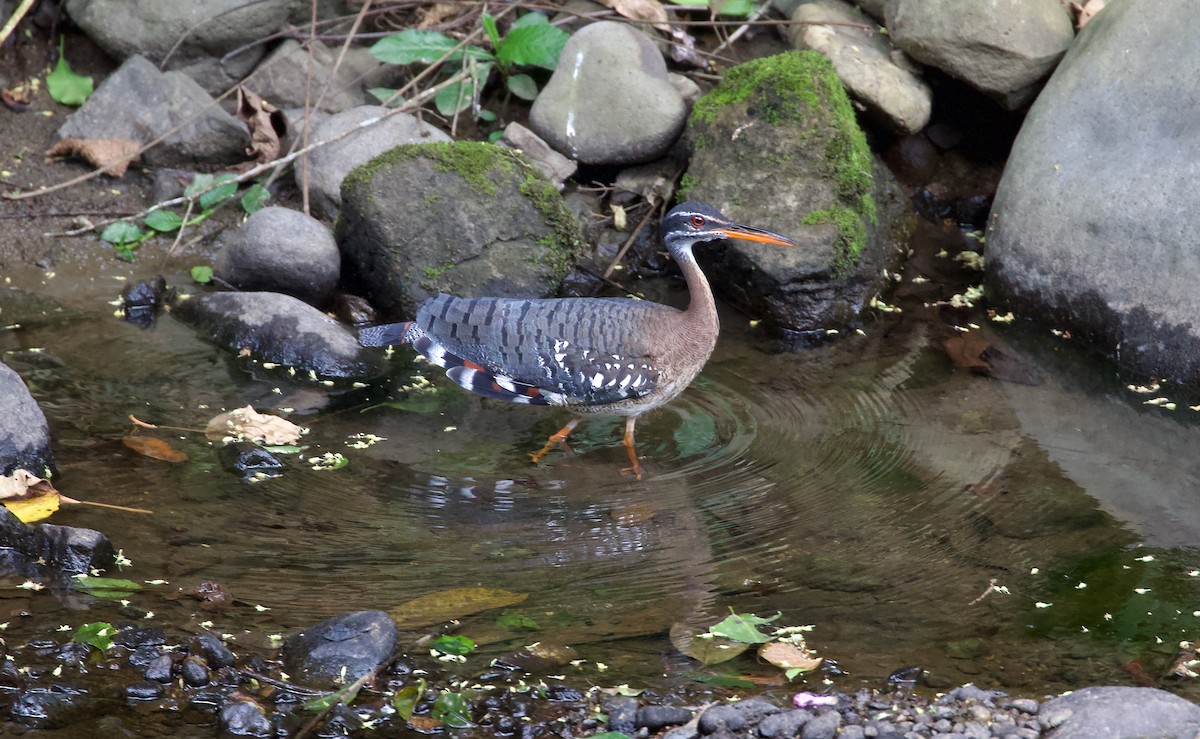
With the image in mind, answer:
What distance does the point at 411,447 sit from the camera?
580 centimetres

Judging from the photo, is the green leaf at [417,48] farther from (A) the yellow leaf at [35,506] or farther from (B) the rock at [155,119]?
(A) the yellow leaf at [35,506]

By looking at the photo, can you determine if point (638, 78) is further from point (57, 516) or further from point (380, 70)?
point (57, 516)

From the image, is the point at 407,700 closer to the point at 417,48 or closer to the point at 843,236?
the point at 843,236

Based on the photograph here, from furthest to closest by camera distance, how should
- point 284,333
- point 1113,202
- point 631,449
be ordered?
point 1113,202 < point 284,333 < point 631,449

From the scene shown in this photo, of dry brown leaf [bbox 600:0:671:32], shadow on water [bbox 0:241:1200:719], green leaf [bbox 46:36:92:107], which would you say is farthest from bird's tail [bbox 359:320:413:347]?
green leaf [bbox 46:36:92:107]

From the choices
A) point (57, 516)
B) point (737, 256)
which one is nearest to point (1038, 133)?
point (737, 256)

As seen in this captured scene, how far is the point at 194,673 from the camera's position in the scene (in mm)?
3846

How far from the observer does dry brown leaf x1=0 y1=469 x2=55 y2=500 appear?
189 inches

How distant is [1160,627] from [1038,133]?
12.7 ft

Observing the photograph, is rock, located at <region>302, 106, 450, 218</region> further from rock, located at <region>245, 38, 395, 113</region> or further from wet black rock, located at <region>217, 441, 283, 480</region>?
wet black rock, located at <region>217, 441, 283, 480</region>

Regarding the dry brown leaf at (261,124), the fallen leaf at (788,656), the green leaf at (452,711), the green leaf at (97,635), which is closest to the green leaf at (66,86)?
the dry brown leaf at (261,124)

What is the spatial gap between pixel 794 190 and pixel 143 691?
497 centimetres

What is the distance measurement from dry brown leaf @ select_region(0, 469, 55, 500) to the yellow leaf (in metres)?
0.02

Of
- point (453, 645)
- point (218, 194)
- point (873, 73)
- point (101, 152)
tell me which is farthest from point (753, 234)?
point (101, 152)
